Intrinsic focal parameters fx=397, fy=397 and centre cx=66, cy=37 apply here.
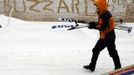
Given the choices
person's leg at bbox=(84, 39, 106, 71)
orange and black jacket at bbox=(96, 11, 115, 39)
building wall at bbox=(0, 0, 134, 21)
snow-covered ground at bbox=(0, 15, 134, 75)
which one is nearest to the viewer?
orange and black jacket at bbox=(96, 11, 115, 39)

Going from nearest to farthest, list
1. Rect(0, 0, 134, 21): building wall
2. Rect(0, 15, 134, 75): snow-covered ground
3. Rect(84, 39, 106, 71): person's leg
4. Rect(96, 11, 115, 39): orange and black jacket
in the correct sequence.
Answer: Rect(96, 11, 115, 39): orange and black jacket → Rect(84, 39, 106, 71): person's leg → Rect(0, 15, 134, 75): snow-covered ground → Rect(0, 0, 134, 21): building wall

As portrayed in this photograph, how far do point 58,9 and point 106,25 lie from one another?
819cm

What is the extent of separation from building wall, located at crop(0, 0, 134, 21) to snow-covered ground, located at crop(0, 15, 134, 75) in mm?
655

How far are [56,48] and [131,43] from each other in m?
2.56

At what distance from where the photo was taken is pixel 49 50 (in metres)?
10.1

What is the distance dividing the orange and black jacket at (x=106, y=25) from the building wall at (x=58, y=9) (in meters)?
Answer: 7.88

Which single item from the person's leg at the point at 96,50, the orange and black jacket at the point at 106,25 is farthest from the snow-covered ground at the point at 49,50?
the orange and black jacket at the point at 106,25

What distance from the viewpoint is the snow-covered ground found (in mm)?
8016

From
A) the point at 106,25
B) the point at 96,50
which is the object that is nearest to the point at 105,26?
the point at 106,25

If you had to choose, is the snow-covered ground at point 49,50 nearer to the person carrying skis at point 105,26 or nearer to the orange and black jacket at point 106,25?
the person carrying skis at point 105,26

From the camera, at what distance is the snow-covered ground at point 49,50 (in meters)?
8.02

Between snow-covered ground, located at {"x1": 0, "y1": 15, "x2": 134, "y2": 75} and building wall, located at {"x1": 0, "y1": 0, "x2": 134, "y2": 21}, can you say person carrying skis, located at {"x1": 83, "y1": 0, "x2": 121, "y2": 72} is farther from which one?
building wall, located at {"x1": 0, "y1": 0, "x2": 134, "y2": 21}

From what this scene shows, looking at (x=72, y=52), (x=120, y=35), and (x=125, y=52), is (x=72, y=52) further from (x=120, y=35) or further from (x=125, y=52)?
(x=120, y=35)

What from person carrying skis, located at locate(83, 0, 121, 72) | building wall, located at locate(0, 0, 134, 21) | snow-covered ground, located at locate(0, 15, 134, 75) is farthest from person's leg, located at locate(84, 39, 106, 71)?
building wall, located at locate(0, 0, 134, 21)
